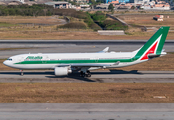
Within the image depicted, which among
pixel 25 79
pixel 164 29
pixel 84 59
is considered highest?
pixel 164 29

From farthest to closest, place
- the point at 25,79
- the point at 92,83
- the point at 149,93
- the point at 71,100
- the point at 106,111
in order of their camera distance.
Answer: the point at 25,79 → the point at 92,83 → the point at 149,93 → the point at 71,100 → the point at 106,111

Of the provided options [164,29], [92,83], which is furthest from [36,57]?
[164,29]

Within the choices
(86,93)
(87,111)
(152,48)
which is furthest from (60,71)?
(152,48)

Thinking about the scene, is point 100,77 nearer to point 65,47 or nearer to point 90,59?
point 90,59

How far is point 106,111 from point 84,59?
15.9 meters

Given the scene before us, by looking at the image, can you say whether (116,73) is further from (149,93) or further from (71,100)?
(71,100)

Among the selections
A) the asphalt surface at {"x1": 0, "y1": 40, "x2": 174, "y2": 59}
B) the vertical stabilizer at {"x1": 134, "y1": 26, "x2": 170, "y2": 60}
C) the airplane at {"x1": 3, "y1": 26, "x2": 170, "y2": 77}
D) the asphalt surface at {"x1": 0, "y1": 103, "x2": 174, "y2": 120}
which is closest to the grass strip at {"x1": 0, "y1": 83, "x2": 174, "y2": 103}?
the asphalt surface at {"x1": 0, "y1": 103, "x2": 174, "y2": 120}

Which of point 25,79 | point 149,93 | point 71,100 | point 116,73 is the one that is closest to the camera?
point 71,100

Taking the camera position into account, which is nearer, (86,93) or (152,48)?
(86,93)

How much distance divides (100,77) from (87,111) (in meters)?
15.5

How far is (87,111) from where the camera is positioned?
965 inches

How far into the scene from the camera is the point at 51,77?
3956 cm

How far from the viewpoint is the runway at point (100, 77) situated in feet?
122

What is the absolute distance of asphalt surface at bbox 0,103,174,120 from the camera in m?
→ 22.9
